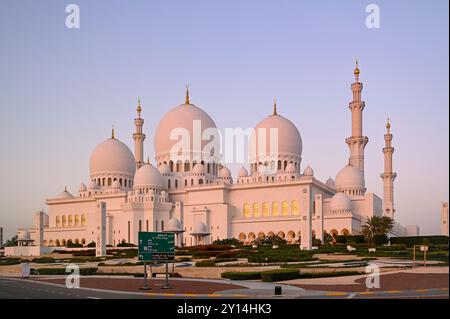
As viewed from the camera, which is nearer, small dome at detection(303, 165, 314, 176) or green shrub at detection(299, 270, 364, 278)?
green shrub at detection(299, 270, 364, 278)

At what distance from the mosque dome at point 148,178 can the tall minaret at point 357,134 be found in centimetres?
2812

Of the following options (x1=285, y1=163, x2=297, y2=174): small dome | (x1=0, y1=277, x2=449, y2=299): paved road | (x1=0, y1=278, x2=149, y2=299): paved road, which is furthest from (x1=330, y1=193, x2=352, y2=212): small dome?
(x1=0, y1=277, x2=449, y2=299): paved road

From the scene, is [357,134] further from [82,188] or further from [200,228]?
[82,188]

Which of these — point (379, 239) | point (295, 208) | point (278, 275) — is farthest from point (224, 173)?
point (278, 275)

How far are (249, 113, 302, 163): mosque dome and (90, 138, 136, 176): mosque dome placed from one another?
20.9m

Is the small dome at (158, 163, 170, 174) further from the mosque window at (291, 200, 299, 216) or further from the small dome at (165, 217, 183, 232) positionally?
the mosque window at (291, 200, 299, 216)

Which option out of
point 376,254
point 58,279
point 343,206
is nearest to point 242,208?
point 343,206

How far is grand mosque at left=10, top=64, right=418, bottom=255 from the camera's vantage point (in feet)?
245

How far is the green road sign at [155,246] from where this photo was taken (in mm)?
24145

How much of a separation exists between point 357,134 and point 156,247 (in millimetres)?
60299

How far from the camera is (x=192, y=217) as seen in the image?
259 ft

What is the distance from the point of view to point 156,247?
24562 mm

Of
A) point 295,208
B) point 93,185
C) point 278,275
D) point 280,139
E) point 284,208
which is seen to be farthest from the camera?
point 93,185

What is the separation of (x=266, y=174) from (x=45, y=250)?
3184 cm
